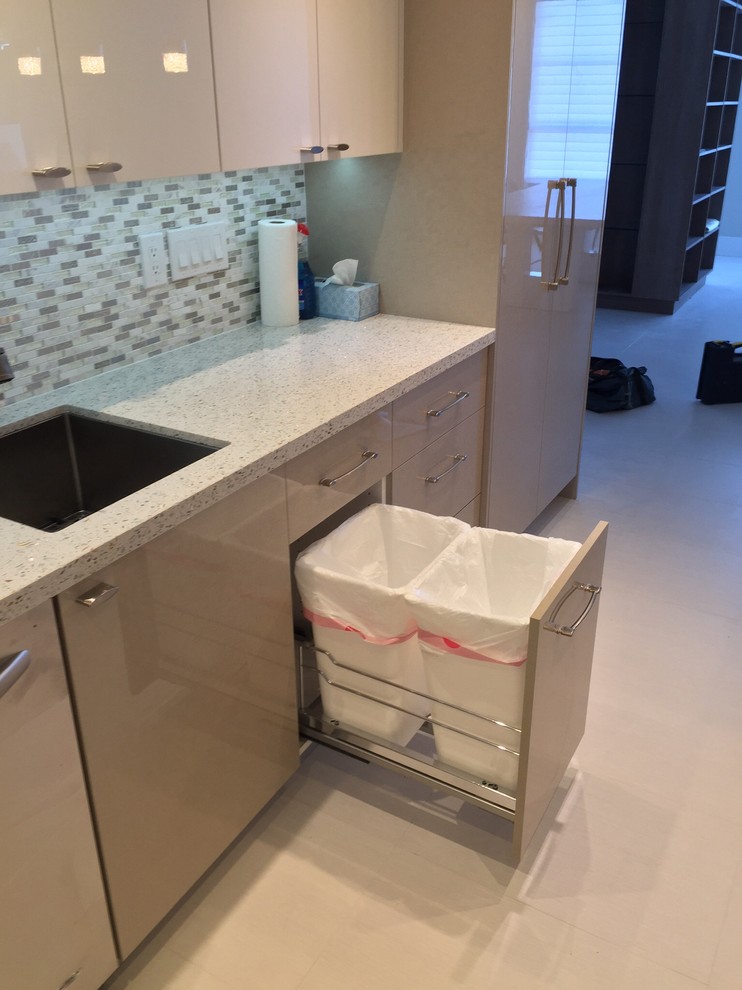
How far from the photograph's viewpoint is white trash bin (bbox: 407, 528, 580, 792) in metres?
1.54

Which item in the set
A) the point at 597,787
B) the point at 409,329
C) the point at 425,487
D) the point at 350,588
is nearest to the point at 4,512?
the point at 350,588

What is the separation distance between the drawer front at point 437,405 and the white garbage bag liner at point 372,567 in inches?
8.0

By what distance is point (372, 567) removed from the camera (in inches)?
76.2

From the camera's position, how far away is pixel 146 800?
146cm

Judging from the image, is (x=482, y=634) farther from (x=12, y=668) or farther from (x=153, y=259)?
(x=153, y=259)

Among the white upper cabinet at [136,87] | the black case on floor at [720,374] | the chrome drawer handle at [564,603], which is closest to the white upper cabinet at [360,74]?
the white upper cabinet at [136,87]

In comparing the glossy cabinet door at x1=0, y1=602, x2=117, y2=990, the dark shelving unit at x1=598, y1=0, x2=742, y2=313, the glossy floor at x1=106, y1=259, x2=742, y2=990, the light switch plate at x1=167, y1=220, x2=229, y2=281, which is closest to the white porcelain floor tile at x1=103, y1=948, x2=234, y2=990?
the glossy floor at x1=106, y1=259, x2=742, y2=990

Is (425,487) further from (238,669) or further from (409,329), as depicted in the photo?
(238,669)

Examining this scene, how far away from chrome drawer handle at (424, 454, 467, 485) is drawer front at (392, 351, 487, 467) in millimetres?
97

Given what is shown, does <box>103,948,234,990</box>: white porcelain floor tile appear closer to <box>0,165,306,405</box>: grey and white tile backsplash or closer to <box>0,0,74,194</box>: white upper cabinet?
<box>0,165,306,405</box>: grey and white tile backsplash

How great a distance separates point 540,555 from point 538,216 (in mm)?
1143

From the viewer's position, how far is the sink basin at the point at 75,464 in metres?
1.64

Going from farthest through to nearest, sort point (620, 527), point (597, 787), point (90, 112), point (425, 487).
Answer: point (620, 527) → point (425, 487) → point (597, 787) → point (90, 112)

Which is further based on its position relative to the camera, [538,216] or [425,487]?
[538,216]
